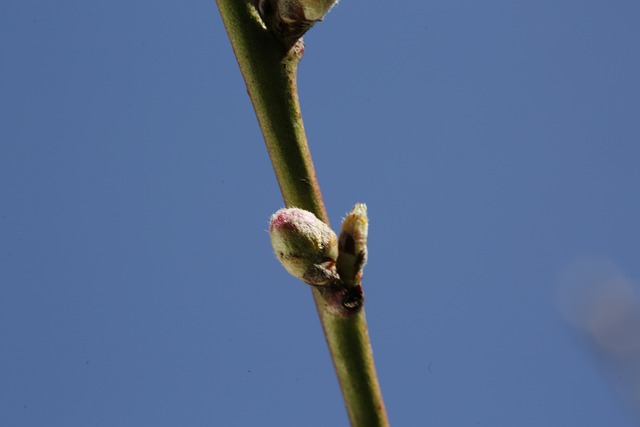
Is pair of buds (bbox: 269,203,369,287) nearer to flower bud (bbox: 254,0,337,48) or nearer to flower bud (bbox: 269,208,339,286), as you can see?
flower bud (bbox: 269,208,339,286)

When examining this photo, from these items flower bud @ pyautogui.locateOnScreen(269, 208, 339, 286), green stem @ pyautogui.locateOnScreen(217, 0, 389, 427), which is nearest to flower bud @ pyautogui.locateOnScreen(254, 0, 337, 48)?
green stem @ pyautogui.locateOnScreen(217, 0, 389, 427)

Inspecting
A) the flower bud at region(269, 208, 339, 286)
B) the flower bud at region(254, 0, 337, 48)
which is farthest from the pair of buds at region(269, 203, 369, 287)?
the flower bud at region(254, 0, 337, 48)

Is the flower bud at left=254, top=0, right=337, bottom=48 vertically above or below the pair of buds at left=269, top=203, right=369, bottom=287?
above

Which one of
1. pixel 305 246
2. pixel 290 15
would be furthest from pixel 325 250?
pixel 290 15

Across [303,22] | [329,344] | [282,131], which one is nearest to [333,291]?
[329,344]

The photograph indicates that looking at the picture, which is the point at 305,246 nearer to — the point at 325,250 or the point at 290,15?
the point at 325,250

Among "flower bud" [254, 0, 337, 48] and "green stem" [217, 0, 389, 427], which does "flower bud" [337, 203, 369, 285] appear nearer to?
"green stem" [217, 0, 389, 427]

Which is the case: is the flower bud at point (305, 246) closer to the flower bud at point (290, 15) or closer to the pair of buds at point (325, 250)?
the pair of buds at point (325, 250)
